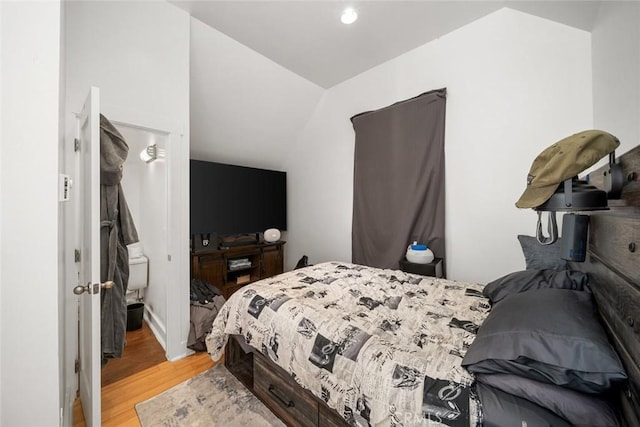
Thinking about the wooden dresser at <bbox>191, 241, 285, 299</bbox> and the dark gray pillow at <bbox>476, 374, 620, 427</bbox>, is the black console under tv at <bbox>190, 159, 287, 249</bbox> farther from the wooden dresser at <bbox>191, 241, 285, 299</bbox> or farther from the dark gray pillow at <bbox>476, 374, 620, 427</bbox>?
the dark gray pillow at <bbox>476, 374, 620, 427</bbox>

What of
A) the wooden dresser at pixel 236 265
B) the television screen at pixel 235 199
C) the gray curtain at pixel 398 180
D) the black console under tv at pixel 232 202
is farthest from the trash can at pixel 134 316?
the gray curtain at pixel 398 180

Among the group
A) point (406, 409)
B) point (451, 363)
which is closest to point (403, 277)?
point (451, 363)

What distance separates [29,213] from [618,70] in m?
2.71

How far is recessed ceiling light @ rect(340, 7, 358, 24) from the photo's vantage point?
208cm

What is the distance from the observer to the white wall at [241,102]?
2.56 meters

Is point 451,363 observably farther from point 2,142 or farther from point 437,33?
point 437,33

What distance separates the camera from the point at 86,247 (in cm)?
140

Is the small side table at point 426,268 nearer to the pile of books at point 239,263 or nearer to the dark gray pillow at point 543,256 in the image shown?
the dark gray pillow at point 543,256

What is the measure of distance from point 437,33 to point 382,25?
59 centimetres

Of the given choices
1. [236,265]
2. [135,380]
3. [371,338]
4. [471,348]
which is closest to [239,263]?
[236,265]

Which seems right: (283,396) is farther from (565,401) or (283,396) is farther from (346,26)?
(346,26)

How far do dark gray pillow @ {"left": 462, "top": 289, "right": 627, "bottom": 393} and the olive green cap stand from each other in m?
0.43

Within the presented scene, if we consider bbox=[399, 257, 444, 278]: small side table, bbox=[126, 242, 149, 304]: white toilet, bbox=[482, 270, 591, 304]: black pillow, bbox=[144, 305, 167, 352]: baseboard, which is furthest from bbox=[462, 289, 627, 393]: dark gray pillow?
bbox=[126, 242, 149, 304]: white toilet

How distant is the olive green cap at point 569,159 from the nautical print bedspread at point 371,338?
73 centimetres
